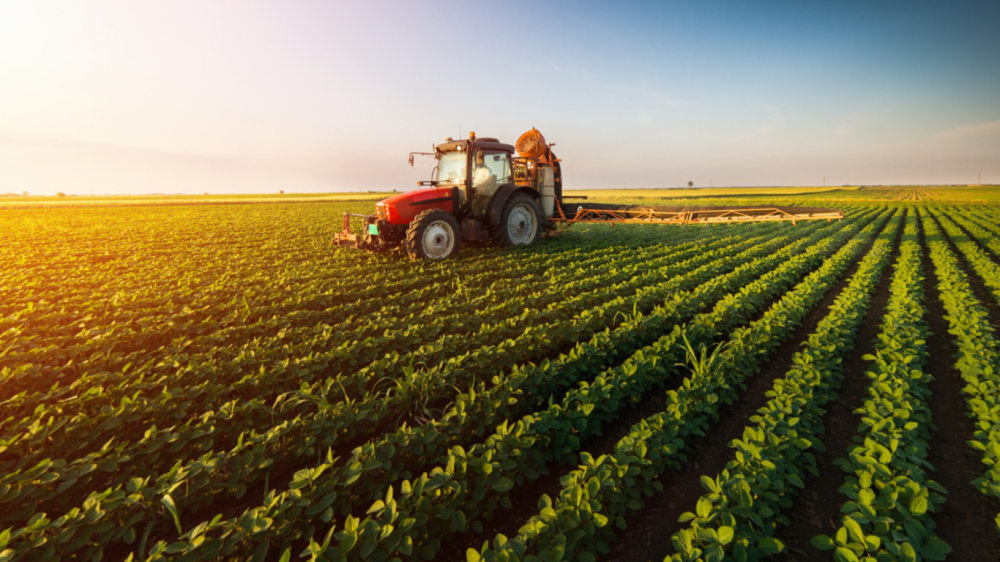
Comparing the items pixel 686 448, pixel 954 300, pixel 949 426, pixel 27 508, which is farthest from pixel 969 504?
pixel 27 508

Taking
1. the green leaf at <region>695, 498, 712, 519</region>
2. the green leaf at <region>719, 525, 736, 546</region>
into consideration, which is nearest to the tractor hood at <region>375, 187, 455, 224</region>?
the green leaf at <region>695, 498, 712, 519</region>

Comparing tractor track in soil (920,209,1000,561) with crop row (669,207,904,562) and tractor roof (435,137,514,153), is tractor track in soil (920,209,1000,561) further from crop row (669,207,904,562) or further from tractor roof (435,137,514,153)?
tractor roof (435,137,514,153)

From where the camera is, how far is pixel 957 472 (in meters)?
2.86

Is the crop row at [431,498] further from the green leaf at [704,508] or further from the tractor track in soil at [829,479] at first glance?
the tractor track in soil at [829,479]

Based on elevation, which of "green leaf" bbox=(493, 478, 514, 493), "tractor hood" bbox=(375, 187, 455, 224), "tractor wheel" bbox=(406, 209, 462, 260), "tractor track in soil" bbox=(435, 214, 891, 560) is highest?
"tractor hood" bbox=(375, 187, 455, 224)

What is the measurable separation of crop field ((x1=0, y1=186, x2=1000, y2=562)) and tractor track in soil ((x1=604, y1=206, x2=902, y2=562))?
0.02m

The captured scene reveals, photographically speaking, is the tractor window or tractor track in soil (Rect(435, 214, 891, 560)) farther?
the tractor window

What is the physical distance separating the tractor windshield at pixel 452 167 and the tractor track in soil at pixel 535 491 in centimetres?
682

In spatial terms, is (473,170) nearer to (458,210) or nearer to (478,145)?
(478,145)

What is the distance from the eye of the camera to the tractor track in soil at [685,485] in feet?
7.56

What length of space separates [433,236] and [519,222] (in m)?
2.59

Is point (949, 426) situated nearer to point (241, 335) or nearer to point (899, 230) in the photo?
point (241, 335)

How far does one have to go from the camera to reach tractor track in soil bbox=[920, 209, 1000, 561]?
233cm

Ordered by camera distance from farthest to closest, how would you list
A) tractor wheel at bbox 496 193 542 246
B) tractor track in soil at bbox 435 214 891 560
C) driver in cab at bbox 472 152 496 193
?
tractor wheel at bbox 496 193 542 246, driver in cab at bbox 472 152 496 193, tractor track in soil at bbox 435 214 891 560
